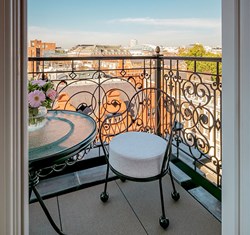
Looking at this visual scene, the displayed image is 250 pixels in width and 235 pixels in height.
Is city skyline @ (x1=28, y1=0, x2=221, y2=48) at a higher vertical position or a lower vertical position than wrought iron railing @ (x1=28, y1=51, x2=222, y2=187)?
higher

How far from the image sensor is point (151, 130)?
104 inches

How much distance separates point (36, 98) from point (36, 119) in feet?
Answer: 0.46

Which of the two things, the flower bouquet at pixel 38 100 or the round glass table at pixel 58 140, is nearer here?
the round glass table at pixel 58 140

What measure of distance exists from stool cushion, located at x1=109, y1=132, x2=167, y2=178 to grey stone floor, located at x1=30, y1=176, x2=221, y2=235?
342 mm

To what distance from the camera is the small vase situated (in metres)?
1.18

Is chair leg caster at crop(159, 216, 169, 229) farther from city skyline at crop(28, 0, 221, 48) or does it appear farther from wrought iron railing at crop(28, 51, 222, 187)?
city skyline at crop(28, 0, 221, 48)

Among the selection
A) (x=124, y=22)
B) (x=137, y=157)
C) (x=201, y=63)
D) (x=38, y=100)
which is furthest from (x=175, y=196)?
(x=124, y=22)

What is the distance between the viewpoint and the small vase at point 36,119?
118cm

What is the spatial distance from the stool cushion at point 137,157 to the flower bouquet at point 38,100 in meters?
0.55
